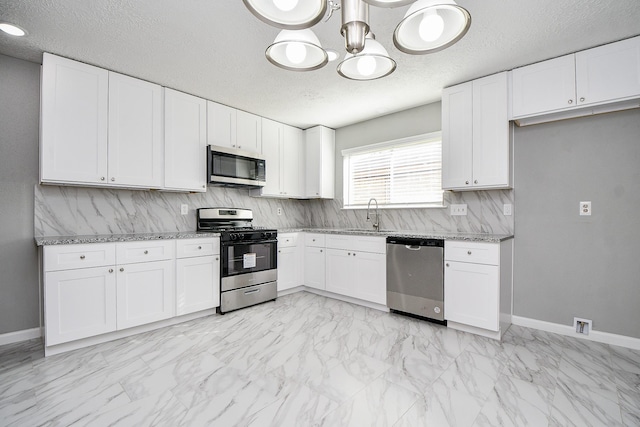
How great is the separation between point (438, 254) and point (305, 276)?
6.46 ft

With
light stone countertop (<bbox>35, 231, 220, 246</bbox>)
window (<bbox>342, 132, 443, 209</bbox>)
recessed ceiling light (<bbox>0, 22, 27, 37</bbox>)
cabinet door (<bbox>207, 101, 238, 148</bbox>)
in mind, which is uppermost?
recessed ceiling light (<bbox>0, 22, 27, 37</bbox>)

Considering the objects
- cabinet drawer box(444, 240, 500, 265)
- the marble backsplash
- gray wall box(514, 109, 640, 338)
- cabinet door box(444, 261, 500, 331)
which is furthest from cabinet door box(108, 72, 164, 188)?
gray wall box(514, 109, 640, 338)

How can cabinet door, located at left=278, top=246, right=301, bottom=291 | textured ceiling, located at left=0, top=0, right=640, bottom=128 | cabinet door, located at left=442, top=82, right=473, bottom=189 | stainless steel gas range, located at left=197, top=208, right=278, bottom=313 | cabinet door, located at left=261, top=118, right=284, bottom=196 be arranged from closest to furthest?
textured ceiling, located at left=0, top=0, right=640, bottom=128 → cabinet door, located at left=442, top=82, right=473, bottom=189 → stainless steel gas range, located at left=197, top=208, right=278, bottom=313 → cabinet door, located at left=278, top=246, right=301, bottom=291 → cabinet door, located at left=261, top=118, right=284, bottom=196

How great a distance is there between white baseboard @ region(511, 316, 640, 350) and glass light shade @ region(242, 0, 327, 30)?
326 centimetres

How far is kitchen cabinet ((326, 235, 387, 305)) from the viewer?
11.2 feet

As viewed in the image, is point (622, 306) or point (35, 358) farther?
point (622, 306)

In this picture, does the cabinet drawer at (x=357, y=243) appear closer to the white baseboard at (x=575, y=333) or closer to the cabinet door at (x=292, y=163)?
the cabinet door at (x=292, y=163)

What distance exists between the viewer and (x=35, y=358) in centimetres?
230

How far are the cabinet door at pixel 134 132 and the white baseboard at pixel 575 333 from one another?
3.96 m

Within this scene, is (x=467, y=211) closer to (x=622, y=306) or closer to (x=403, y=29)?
(x=622, y=306)

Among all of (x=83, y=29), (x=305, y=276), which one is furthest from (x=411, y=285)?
(x=83, y=29)

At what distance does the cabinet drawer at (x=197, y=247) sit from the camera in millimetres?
3031

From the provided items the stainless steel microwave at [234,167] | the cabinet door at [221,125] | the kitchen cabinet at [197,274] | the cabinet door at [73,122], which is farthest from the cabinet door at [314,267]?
the cabinet door at [73,122]

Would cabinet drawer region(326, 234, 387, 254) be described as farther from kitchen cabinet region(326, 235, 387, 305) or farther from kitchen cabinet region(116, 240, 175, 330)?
kitchen cabinet region(116, 240, 175, 330)
